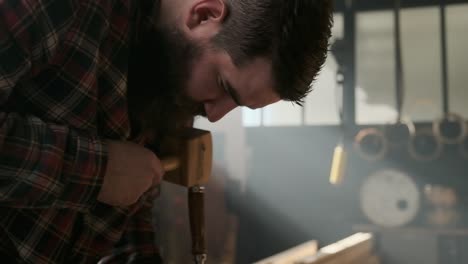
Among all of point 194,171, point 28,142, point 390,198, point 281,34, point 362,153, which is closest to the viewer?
point 28,142

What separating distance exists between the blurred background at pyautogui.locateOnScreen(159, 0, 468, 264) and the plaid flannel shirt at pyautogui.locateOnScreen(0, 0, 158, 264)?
230 centimetres

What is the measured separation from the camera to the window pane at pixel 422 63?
341cm

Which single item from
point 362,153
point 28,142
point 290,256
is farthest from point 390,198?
point 28,142

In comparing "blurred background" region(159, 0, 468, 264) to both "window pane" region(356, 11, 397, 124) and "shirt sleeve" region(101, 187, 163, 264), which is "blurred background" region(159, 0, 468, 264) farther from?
"shirt sleeve" region(101, 187, 163, 264)

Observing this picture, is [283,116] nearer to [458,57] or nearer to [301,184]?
[301,184]

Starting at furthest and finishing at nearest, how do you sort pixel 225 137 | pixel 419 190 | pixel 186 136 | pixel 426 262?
pixel 225 137
pixel 419 190
pixel 426 262
pixel 186 136

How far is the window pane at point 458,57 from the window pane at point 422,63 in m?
0.06

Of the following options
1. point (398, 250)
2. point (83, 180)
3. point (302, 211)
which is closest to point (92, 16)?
point (83, 180)

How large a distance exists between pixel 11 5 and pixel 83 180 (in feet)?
0.70

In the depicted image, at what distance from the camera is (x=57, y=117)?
0.76 m

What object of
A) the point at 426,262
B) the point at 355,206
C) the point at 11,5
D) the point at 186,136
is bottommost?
the point at 426,262

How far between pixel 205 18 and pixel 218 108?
5.0 inches

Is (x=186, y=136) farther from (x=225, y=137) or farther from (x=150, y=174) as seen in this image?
(x=225, y=137)

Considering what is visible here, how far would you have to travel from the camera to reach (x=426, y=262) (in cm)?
303
